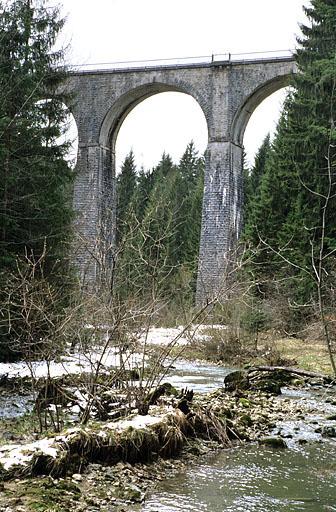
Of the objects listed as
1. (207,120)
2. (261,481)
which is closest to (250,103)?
(207,120)

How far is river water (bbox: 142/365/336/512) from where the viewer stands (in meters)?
6.59

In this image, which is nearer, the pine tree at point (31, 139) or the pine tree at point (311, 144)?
the pine tree at point (31, 139)

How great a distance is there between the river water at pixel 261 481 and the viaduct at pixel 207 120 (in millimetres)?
17020

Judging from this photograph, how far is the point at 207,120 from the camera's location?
29.0 meters

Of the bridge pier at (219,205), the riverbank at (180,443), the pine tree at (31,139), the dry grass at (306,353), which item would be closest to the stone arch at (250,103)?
the bridge pier at (219,205)

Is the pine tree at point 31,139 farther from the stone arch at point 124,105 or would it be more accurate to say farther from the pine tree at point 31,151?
the stone arch at point 124,105

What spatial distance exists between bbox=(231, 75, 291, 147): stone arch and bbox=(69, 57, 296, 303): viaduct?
0.04m

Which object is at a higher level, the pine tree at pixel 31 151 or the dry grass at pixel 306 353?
the pine tree at pixel 31 151

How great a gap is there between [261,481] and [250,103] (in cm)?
2329

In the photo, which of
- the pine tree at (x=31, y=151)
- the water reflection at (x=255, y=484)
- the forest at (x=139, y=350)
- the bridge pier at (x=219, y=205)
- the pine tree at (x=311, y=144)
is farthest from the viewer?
the bridge pier at (x=219, y=205)

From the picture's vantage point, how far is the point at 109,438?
24.4 feet

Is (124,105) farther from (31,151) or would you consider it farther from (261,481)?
(261,481)

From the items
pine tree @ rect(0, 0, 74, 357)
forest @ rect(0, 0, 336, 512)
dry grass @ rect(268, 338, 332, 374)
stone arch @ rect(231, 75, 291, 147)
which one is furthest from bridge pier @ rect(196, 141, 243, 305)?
pine tree @ rect(0, 0, 74, 357)

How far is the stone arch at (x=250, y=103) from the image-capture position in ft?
93.1
